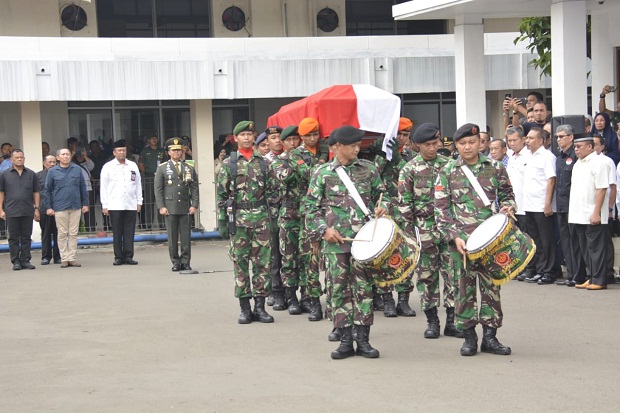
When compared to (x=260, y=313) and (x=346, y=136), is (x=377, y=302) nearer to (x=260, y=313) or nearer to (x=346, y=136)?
(x=260, y=313)

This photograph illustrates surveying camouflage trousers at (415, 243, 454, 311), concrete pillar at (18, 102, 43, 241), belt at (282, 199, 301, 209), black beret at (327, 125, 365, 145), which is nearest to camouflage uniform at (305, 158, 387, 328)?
black beret at (327, 125, 365, 145)

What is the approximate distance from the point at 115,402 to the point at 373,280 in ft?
7.97

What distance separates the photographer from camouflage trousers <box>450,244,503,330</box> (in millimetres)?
8438

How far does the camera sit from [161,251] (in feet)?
63.4

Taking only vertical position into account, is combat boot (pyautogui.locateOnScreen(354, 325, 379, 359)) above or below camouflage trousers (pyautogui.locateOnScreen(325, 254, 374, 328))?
below

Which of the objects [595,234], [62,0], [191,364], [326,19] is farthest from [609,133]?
[62,0]

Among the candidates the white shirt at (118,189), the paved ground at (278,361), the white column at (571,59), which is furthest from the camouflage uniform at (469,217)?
the white shirt at (118,189)

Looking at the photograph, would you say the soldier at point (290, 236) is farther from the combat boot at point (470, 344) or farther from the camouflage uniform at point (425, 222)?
the combat boot at point (470, 344)

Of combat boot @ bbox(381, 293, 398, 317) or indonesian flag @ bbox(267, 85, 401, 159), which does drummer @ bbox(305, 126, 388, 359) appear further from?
indonesian flag @ bbox(267, 85, 401, 159)

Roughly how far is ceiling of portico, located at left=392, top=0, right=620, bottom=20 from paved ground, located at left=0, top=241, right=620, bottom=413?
17.5ft

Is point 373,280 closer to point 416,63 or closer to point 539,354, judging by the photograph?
point 539,354

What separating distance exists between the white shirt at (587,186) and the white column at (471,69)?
17.4 feet

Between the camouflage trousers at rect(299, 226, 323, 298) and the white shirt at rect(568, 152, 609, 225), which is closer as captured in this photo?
the camouflage trousers at rect(299, 226, 323, 298)

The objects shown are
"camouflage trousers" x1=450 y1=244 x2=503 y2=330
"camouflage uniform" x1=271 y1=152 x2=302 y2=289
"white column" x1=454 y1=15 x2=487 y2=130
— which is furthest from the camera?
"white column" x1=454 y1=15 x2=487 y2=130
